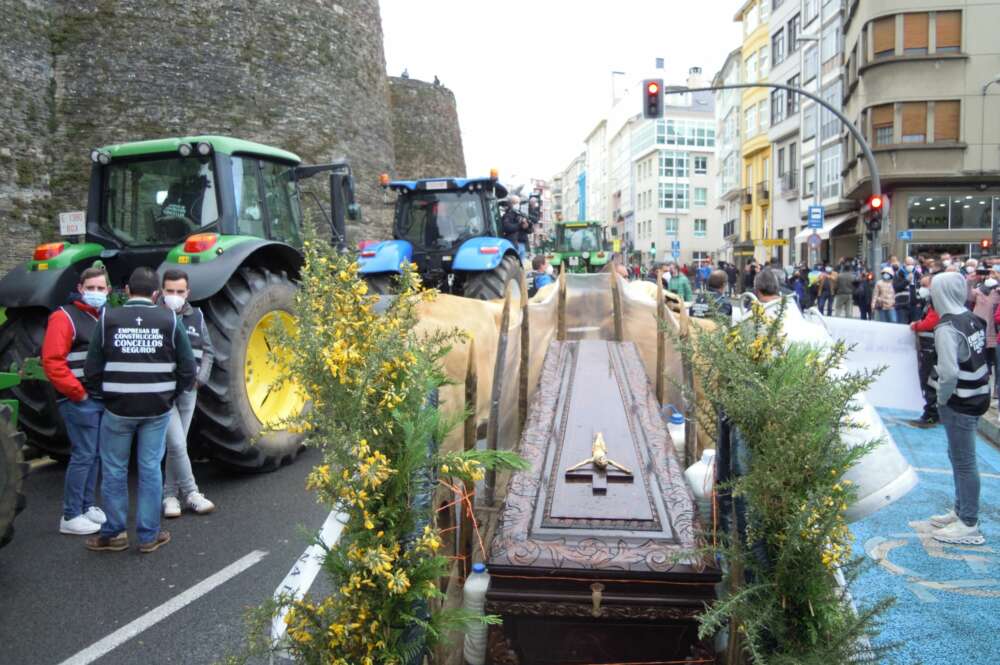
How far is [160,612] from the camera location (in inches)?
154

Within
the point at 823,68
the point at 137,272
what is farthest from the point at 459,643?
the point at 823,68

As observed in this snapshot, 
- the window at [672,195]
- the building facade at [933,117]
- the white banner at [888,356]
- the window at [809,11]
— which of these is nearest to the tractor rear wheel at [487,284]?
the white banner at [888,356]

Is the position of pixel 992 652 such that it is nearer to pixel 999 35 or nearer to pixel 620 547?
pixel 620 547

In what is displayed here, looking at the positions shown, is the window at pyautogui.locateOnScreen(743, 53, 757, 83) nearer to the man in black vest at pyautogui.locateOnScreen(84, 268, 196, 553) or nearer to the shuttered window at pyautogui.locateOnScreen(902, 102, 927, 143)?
the shuttered window at pyautogui.locateOnScreen(902, 102, 927, 143)

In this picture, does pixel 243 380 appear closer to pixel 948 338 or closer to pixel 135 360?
pixel 135 360

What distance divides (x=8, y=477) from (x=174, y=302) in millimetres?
1457

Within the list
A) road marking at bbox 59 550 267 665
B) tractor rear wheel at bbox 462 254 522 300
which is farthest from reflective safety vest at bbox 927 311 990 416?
tractor rear wheel at bbox 462 254 522 300

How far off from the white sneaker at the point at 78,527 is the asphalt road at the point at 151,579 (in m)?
0.04

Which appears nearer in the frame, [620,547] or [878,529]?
[620,547]

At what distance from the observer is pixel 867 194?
29062mm

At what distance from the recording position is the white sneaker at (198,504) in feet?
17.7

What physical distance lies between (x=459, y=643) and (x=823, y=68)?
37577 millimetres

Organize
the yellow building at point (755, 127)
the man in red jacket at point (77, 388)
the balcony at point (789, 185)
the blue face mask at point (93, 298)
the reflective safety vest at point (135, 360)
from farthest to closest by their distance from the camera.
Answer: the yellow building at point (755, 127)
the balcony at point (789, 185)
the blue face mask at point (93, 298)
the man in red jacket at point (77, 388)
the reflective safety vest at point (135, 360)

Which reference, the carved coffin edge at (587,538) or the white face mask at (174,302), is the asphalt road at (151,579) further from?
the white face mask at (174,302)
